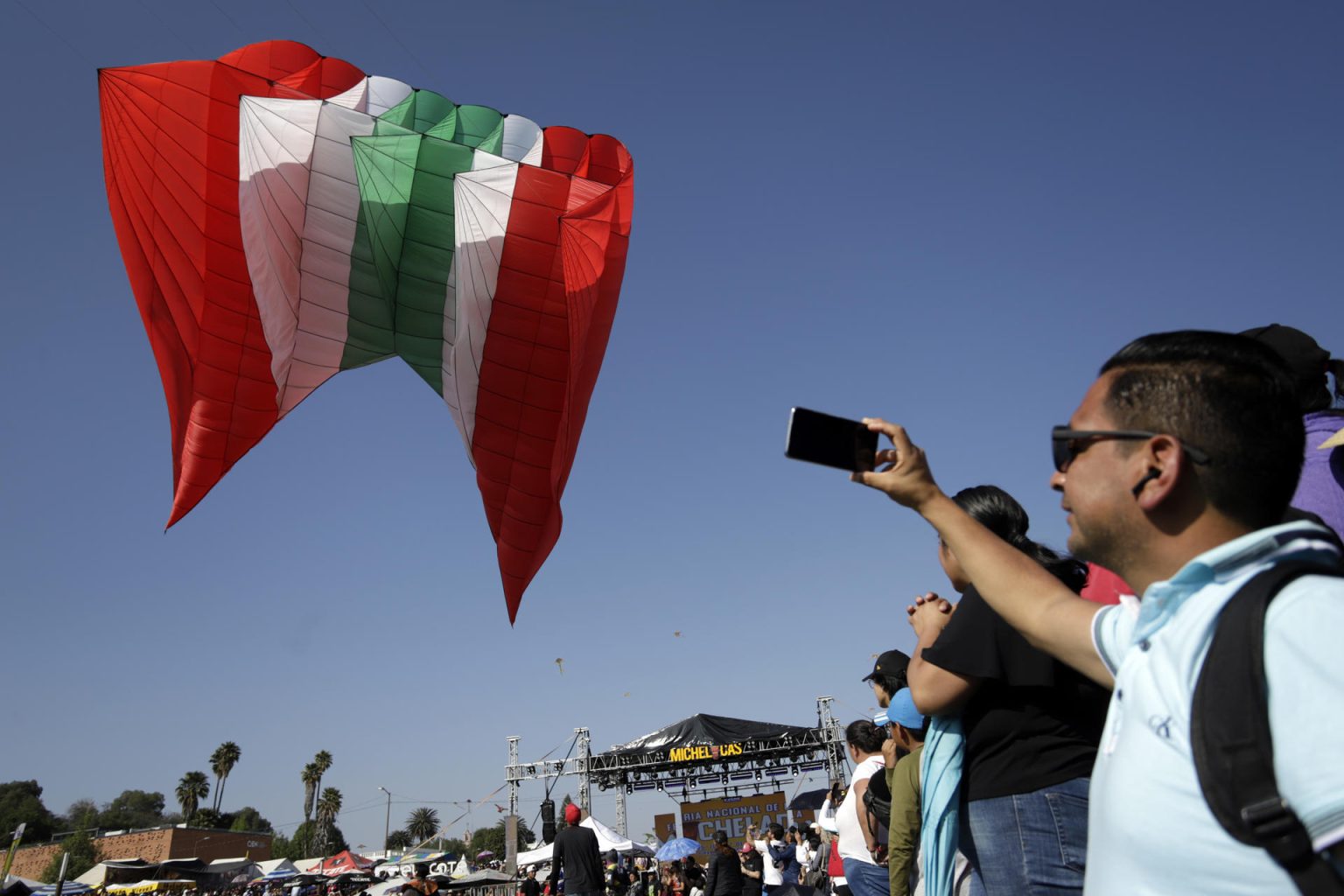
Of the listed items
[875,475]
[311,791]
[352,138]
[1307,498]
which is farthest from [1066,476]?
[311,791]

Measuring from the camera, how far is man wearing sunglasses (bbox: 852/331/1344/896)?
0.70 metres

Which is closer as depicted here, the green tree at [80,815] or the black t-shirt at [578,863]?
the black t-shirt at [578,863]

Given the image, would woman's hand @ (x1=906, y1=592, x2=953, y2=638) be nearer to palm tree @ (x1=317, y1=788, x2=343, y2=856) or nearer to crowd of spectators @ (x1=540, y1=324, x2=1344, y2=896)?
crowd of spectators @ (x1=540, y1=324, x2=1344, y2=896)

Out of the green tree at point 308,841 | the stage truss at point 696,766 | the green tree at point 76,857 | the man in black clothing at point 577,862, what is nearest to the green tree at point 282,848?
the green tree at point 308,841

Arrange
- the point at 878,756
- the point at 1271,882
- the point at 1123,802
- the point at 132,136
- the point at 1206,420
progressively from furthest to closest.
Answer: the point at 132,136 < the point at 878,756 < the point at 1206,420 < the point at 1123,802 < the point at 1271,882

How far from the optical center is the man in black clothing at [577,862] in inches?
275

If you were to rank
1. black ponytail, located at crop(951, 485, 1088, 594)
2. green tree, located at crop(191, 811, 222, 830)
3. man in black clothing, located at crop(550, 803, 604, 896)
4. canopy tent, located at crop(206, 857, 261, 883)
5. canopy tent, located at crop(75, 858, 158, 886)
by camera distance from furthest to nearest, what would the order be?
1. green tree, located at crop(191, 811, 222, 830)
2. canopy tent, located at crop(206, 857, 261, 883)
3. canopy tent, located at crop(75, 858, 158, 886)
4. man in black clothing, located at crop(550, 803, 604, 896)
5. black ponytail, located at crop(951, 485, 1088, 594)

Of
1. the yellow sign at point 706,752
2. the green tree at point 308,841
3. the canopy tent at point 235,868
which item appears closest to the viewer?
the yellow sign at point 706,752

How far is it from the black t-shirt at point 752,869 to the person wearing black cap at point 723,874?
1.09 feet

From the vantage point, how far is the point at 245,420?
24.9ft

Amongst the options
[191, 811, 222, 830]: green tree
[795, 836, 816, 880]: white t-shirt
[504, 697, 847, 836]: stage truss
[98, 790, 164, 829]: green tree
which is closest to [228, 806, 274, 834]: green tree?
[98, 790, 164, 829]: green tree

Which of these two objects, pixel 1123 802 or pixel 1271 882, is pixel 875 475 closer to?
pixel 1123 802

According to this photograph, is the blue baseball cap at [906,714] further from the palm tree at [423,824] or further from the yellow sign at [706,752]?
the palm tree at [423,824]

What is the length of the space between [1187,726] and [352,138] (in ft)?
25.9
